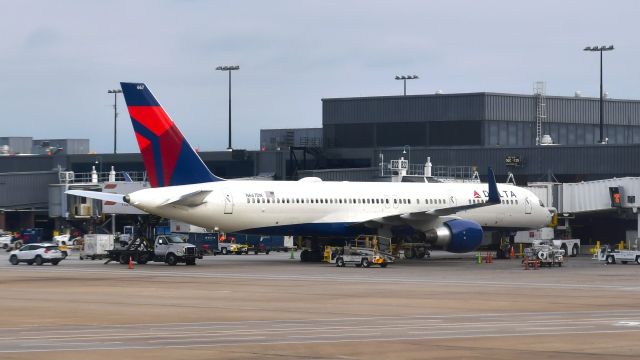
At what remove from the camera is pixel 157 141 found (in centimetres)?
5938

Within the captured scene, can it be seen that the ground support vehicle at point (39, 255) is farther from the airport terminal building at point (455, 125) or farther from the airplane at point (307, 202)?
the airport terminal building at point (455, 125)

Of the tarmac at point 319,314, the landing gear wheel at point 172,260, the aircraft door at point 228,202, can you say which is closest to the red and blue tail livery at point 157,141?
the aircraft door at point 228,202

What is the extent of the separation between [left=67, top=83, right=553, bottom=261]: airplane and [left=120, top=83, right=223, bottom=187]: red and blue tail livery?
0.05 m

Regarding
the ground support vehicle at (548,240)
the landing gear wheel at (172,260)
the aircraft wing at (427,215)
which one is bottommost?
the landing gear wheel at (172,260)

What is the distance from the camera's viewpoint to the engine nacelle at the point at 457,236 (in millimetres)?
63594

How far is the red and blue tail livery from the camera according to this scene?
59.3 meters

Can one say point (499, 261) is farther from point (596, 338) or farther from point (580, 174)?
point (596, 338)

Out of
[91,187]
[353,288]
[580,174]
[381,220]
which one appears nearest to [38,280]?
[353,288]

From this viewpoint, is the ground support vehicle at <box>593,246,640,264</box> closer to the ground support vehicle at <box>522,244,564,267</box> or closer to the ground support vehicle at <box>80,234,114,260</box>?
the ground support vehicle at <box>522,244,564,267</box>

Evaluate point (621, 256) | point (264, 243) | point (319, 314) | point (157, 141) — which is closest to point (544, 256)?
point (621, 256)

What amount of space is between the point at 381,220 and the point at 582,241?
112 ft

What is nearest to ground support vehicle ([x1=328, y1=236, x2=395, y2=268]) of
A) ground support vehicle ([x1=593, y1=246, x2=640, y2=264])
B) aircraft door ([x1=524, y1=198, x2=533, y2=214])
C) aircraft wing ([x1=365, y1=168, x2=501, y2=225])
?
aircraft wing ([x1=365, y1=168, x2=501, y2=225])

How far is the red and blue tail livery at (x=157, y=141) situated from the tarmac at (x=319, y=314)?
4980 millimetres

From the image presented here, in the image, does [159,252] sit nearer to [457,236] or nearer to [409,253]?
[409,253]
